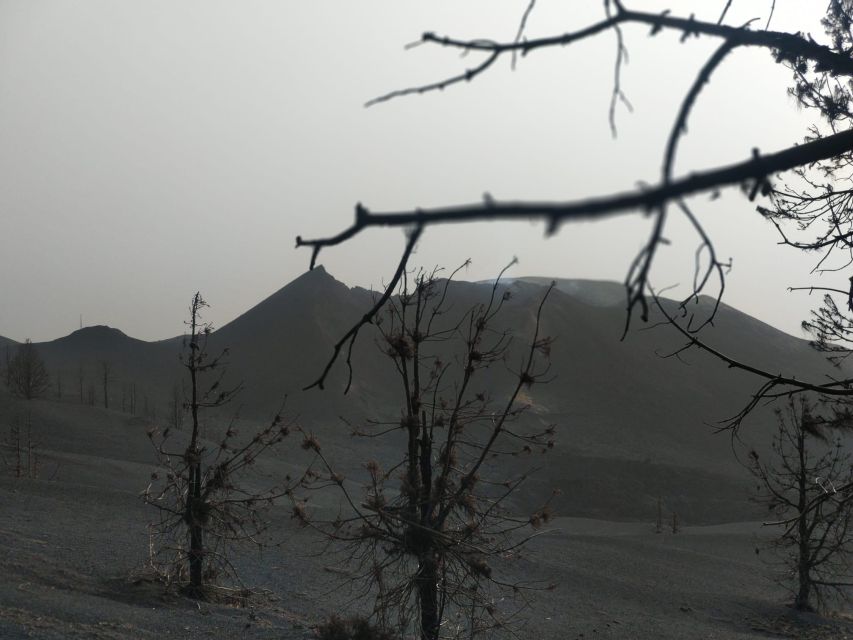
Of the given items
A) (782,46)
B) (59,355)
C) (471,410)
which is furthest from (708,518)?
(59,355)

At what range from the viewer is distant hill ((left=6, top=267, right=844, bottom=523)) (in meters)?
36.7

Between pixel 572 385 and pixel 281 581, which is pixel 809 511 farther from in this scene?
pixel 572 385

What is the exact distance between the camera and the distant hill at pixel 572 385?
1444 inches

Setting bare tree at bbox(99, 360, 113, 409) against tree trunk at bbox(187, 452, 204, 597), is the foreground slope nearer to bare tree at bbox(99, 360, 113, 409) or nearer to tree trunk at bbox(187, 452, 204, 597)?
tree trunk at bbox(187, 452, 204, 597)

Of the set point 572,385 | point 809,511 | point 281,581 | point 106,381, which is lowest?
point 281,581

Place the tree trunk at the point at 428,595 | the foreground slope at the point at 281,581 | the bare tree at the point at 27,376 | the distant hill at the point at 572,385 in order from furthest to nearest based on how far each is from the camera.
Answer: the bare tree at the point at 27,376, the distant hill at the point at 572,385, the foreground slope at the point at 281,581, the tree trunk at the point at 428,595

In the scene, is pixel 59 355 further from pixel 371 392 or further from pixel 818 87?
pixel 818 87

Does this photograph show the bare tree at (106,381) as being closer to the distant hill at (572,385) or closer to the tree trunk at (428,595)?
the distant hill at (572,385)

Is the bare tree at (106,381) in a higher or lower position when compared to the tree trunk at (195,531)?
higher

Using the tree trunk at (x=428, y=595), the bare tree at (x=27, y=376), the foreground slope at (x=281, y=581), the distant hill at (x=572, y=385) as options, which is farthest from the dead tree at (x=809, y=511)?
the bare tree at (x=27, y=376)

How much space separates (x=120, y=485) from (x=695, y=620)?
1385cm

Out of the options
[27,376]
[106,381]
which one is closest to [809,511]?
[27,376]

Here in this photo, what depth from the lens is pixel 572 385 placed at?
201ft

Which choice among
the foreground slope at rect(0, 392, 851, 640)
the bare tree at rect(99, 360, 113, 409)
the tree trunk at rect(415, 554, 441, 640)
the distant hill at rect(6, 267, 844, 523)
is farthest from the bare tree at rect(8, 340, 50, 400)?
the tree trunk at rect(415, 554, 441, 640)
